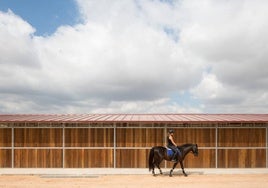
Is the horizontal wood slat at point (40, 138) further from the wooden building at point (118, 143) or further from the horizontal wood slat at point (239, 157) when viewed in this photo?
the horizontal wood slat at point (239, 157)

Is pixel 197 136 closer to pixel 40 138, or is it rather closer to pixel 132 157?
pixel 132 157

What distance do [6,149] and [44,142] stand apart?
6.73 ft

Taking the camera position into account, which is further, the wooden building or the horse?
the wooden building

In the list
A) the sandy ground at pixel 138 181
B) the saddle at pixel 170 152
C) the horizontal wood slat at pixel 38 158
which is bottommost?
the sandy ground at pixel 138 181

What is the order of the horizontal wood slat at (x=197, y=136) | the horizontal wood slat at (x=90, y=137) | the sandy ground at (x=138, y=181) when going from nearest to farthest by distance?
the sandy ground at (x=138, y=181) → the horizontal wood slat at (x=90, y=137) → the horizontal wood slat at (x=197, y=136)

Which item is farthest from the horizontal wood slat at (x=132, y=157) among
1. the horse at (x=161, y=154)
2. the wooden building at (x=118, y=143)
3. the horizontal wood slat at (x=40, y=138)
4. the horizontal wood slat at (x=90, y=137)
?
the horizontal wood slat at (x=40, y=138)

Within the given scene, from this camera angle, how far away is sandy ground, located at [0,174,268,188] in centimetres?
1401

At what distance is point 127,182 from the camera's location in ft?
48.2

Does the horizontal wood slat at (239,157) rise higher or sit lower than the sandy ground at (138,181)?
higher

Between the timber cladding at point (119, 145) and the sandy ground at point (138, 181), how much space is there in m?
1.41

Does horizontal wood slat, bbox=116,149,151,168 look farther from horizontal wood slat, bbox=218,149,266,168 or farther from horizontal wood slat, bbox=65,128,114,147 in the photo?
horizontal wood slat, bbox=218,149,266,168

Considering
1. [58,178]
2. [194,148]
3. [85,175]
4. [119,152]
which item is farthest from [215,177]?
[58,178]

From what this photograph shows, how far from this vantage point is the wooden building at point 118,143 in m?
17.8

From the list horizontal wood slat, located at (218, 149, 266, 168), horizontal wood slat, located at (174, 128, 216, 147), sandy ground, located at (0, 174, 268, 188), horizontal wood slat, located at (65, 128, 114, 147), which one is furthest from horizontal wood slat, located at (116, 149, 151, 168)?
horizontal wood slat, located at (218, 149, 266, 168)
